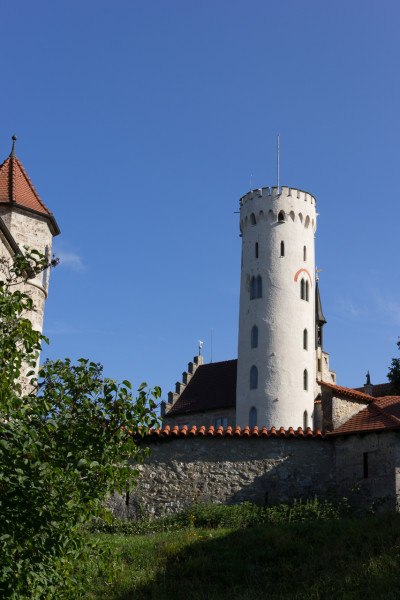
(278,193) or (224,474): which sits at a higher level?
(278,193)

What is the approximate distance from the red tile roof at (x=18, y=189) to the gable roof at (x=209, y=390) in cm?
1723

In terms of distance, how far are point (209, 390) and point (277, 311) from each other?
423 inches

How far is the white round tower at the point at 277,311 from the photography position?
3869cm

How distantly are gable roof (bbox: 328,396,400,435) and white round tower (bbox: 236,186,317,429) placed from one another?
7087mm

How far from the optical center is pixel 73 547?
1333cm

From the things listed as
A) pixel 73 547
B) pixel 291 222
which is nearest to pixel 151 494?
pixel 73 547

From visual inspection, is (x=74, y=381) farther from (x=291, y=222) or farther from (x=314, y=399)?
(x=291, y=222)

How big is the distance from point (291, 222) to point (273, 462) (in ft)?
52.0

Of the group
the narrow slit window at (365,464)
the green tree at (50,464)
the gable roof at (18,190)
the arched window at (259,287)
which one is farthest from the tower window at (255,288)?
the green tree at (50,464)

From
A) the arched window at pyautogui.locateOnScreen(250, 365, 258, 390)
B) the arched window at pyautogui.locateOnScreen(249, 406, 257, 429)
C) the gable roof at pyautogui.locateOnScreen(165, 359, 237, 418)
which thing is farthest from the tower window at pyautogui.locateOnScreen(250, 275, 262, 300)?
the gable roof at pyautogui.locateOnScreen(165, 359, 237, 418)

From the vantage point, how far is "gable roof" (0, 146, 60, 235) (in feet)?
106

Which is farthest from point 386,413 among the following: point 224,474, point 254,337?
point 254,337

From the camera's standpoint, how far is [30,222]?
32.4 meters

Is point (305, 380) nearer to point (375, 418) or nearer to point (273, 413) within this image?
point (273, 413)
